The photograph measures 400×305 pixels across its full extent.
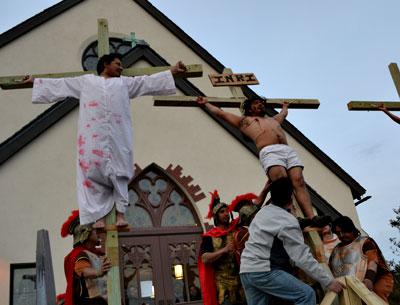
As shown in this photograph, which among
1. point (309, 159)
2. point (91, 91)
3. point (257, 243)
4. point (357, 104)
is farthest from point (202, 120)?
point (257, 243)

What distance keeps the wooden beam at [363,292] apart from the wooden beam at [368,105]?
121 inches

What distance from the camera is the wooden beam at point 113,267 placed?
3031 mm

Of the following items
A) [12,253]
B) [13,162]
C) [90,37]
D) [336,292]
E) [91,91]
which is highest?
[90,37]

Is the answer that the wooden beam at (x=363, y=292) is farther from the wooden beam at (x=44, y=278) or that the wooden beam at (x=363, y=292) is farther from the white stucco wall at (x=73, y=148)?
the white stucco wall at (x=73, y=148)

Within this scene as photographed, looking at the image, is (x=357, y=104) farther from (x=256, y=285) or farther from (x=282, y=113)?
(x=256, y=285)

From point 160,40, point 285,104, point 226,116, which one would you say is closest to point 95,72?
point 226,116

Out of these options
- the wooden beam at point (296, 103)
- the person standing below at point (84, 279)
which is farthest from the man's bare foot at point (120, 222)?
the wooden beam at point (296, 103)

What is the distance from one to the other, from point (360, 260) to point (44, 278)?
2480 millimetres

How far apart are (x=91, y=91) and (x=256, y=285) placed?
190 cm

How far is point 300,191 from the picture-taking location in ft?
13.0

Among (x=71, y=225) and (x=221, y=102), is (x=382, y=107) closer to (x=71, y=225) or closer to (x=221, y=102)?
(x=221, y=102)

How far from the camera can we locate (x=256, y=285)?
3.14m

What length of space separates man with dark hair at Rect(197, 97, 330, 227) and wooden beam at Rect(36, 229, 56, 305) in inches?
75.0

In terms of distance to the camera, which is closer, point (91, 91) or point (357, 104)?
point (91, 91)
